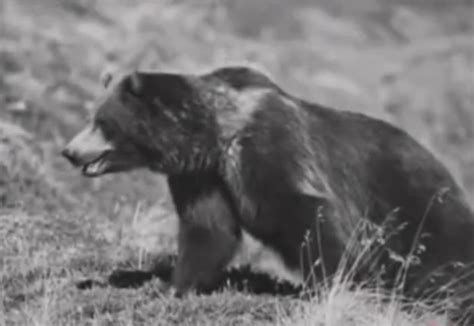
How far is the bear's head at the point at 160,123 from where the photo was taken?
7395mm

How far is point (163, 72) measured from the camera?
7.55 metres

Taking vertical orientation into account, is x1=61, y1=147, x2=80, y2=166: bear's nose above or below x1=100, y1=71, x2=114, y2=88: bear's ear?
below

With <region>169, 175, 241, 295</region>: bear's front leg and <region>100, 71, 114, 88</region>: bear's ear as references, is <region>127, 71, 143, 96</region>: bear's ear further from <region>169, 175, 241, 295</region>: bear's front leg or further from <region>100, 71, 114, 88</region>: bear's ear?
<region>169, 175, 241, 295</region>: bear's front leg

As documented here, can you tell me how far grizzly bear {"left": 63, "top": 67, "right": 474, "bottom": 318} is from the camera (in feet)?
23.4

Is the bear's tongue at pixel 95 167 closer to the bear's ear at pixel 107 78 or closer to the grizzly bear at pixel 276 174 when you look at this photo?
the grizzly bear at pixel 276 174

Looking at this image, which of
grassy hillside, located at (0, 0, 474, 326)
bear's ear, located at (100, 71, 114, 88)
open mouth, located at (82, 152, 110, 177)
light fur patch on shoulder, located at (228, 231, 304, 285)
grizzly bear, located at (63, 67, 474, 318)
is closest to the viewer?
grassy hillside, located at (0, 0, 474, 326)

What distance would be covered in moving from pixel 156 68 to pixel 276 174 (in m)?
7.98

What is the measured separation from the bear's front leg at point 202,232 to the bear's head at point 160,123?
0.15 metres

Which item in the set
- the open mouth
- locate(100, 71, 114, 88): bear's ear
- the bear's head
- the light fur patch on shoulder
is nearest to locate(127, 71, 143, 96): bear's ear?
the bear's head

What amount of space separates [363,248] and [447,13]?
21397 mm

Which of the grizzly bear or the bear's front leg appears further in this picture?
the bear's front leg

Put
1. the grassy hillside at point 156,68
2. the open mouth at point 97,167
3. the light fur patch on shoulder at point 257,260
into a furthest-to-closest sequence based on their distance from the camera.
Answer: the light fur patch on shoulder at point 257,260, the open mouth at point 97,167, the grassy hillside at point 156,68

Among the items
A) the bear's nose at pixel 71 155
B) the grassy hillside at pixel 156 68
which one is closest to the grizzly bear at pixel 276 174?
the bear's nose at pixel 71 155

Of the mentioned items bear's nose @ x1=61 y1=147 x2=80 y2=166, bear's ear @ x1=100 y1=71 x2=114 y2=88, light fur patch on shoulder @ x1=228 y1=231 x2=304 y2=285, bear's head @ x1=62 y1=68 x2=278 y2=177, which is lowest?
light fur patch on shoulder @ x1=228 y1=231 x2=304 y2=285
